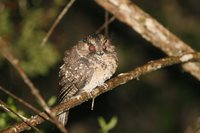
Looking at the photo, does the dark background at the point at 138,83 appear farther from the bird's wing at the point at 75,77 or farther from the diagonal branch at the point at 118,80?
the diagonal branch at the point at 118,80

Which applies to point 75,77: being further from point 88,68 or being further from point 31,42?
point 31,42

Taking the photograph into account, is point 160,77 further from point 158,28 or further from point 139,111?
point 158,28

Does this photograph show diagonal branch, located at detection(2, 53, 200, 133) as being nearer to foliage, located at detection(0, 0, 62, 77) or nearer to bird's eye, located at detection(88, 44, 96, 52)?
bird's eye, located at detection(88, 44, 96, 52)

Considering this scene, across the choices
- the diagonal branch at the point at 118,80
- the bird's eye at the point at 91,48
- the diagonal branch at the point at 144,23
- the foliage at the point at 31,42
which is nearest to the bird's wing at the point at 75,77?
the bird's eye at the point at 91,48

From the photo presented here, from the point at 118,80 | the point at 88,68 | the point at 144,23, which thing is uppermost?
the point at 144,23

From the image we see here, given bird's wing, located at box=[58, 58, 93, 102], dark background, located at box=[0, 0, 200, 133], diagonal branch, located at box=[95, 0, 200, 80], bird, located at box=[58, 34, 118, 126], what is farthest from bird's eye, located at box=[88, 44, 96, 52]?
dark background, located at box=[0, 0, 200, 133]

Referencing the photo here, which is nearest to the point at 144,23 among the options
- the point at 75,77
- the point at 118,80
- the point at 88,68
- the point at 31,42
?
the point at 88,68
